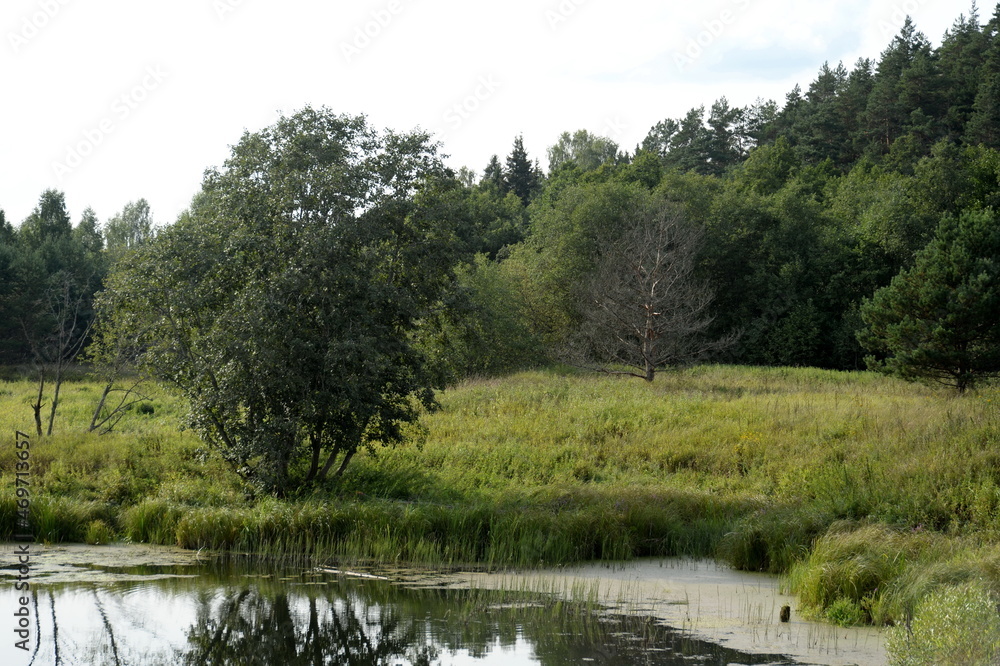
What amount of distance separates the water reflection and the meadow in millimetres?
2159

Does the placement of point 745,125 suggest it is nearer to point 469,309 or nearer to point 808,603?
point 469,309

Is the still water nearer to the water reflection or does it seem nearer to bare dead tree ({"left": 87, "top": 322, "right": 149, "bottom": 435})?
the water reflection

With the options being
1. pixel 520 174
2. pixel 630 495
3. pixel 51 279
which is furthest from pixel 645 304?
pixel 520 174

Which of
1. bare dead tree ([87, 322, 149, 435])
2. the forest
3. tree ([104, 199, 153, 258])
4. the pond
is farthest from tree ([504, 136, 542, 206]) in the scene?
the pond

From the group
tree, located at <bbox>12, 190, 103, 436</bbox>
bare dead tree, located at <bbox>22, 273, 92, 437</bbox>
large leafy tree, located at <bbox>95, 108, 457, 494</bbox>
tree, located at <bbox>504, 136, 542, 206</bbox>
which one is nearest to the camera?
large leafy tree, located at <bbox>95, 108, 457, 494</bbox>

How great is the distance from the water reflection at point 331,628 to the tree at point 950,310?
2274 centimetres

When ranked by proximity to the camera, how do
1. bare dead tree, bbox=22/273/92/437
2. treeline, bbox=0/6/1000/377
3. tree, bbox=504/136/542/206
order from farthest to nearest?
tree, bbox=504/136/542/206 → treeline, bbox=0/6/1000/377 → bare dead tree, bbox=22/273/92/437

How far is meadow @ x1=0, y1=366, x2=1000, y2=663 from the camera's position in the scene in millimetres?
12172

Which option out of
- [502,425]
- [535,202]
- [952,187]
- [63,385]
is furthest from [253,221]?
[535,202]

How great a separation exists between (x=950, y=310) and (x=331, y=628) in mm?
25517

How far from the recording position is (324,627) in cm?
1051

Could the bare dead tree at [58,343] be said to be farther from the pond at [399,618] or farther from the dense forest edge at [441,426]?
the pond at [399,618]

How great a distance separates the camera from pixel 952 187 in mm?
53469

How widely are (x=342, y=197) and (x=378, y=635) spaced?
33.8 ft
